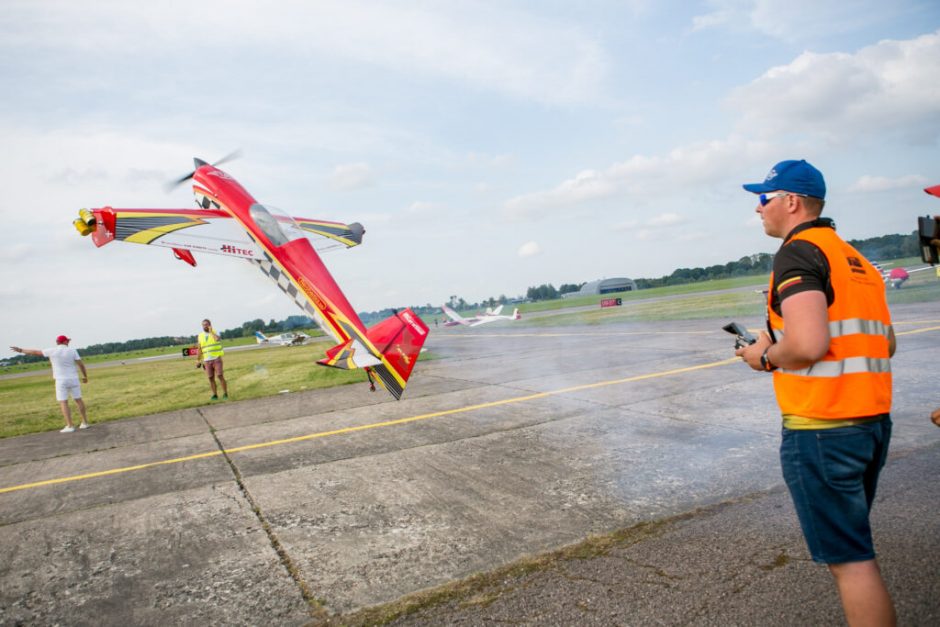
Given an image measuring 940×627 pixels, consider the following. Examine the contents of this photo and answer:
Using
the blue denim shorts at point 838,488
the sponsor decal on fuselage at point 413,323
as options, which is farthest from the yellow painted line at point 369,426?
the blue denim shorts at point 838,488

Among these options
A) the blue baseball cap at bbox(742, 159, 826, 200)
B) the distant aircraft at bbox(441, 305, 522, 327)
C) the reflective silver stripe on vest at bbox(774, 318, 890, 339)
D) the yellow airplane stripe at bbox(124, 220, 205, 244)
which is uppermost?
the yellow airplane stripe at bbox(124, 220, 205, 244)

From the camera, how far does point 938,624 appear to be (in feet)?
7.76

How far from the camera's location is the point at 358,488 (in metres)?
5.08

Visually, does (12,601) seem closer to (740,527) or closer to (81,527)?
(81,527)

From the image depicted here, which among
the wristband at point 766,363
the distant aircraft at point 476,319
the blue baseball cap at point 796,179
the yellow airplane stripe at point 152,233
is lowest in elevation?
the distant aircraft at point 476,319

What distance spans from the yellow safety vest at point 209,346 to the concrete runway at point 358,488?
119 inches

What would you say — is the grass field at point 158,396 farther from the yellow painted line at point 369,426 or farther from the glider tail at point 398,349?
the yellow painted line at point 369,426

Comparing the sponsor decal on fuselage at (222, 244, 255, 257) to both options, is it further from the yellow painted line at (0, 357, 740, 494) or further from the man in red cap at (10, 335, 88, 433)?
the yellow painted line at (0, 357, 740, 494)

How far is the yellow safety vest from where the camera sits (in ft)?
40.4

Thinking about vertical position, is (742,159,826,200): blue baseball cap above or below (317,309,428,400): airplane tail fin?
above

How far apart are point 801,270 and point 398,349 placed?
25.0ft

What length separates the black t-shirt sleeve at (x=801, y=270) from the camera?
1961mm

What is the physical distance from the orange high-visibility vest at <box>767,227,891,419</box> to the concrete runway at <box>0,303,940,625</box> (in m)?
2.07

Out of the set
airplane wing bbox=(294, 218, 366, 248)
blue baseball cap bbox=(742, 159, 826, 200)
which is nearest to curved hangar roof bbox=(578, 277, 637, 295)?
airplane wing bbox=(294, 218, 366, 248)
